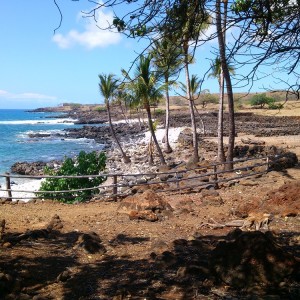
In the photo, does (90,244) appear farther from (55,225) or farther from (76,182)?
(76,182)

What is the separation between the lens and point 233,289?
3.85 meters

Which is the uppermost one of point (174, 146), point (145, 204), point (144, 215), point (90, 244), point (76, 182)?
point (90, 244)

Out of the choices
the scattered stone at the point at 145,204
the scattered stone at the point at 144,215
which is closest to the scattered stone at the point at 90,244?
the scattered stone at the point at 144,215

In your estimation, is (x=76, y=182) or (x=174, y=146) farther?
(x=174, y=146)

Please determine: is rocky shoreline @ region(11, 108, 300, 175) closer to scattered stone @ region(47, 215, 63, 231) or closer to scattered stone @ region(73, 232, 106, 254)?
scattered stone @ region(47, 215, 63, 231)

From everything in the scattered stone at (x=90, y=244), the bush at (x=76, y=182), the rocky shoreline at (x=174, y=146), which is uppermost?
the scattered stone at (x=90, y=244)

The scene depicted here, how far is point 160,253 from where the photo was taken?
532 centimetres

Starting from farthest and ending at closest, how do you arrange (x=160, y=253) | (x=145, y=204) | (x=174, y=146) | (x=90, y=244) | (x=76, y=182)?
(x=174, y=146) < (x=76, y=182) < (x=145, y=204) < (x=90, y=244) < (x=160, y=253)

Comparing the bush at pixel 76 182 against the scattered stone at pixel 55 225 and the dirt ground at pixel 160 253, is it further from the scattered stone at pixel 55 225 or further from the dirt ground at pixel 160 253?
the scattered stone at pixel 55 225

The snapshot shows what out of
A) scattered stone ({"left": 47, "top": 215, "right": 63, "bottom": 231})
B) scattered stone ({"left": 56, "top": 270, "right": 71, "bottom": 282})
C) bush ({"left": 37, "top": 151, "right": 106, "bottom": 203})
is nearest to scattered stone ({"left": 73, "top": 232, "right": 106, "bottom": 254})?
scattered stone ({"left": 56, "top": 270, "right": 71, "bottom": 282})

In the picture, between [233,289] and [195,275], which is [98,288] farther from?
[233,289]

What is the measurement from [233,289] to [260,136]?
30829mm

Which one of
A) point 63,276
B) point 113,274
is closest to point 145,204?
point 113,274

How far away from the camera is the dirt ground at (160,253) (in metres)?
3.88
